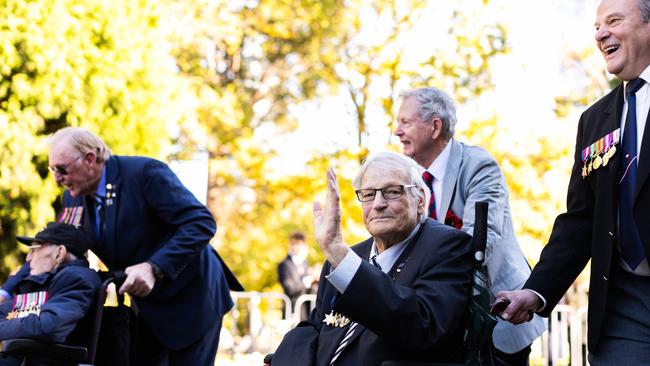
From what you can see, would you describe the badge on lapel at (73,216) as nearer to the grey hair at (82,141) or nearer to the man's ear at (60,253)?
the man's ear at (60,253)

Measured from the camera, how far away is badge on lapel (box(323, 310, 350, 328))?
Result: 3.57m

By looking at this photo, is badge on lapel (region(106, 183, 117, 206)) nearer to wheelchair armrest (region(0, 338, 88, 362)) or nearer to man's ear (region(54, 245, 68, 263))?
man's ear (region(54, 245, 68, 263))

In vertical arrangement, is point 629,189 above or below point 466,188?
above

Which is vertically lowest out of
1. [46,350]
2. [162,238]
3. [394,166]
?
[46,350]

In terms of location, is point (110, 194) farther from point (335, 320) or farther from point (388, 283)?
point (388, 283)

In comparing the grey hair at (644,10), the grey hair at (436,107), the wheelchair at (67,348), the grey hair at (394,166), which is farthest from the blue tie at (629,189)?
the wheelchair at (67,348)

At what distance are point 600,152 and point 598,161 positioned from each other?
0.11 ft

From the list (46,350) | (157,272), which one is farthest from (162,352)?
(46,350)

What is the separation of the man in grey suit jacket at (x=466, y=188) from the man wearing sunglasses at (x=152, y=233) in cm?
114

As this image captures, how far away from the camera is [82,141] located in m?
4.87

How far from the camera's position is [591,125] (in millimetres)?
3350

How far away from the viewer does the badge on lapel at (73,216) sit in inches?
205

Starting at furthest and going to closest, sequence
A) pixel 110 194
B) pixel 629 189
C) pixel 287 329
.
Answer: pixel 287 329, pixel 110 194, pixel 629 189

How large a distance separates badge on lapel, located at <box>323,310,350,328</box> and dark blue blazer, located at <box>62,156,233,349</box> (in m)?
1.33
